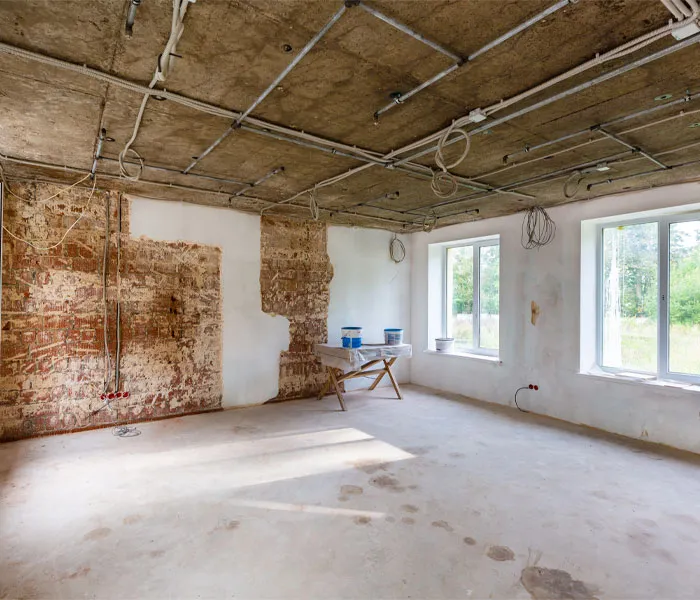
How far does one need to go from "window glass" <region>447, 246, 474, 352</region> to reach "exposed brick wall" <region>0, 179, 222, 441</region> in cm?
340

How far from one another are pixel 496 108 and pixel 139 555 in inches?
121

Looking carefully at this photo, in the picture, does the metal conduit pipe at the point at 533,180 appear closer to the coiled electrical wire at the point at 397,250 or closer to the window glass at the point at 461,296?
the window glass at the point at 461,296

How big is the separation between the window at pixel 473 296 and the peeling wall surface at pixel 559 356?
283mm

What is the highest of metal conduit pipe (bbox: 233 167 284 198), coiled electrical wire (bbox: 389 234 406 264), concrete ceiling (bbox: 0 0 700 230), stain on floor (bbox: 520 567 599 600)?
concrete ceiling (bbox: 0 0 700 230)

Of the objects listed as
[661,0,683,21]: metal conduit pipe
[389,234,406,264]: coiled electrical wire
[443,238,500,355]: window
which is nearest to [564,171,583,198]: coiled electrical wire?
[443,238,500,355]: window

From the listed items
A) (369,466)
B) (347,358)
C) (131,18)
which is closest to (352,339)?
(347,358)

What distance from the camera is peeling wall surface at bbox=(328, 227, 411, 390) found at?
19.2 ft

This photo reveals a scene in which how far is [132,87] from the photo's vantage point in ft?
6.98

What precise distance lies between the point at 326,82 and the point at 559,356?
3961 mm

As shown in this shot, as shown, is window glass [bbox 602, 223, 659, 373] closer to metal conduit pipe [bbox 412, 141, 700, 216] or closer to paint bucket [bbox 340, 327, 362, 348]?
metal conduit pipe [bbox 412, 141, 700, 216]

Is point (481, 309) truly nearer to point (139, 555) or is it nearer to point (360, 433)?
point (360, 433)

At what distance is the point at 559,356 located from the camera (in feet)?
15.3

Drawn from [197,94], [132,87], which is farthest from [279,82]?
[132,87]

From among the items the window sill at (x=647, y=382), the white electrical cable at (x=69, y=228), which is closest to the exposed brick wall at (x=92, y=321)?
the white electrical cable at (x=69, y=228)
